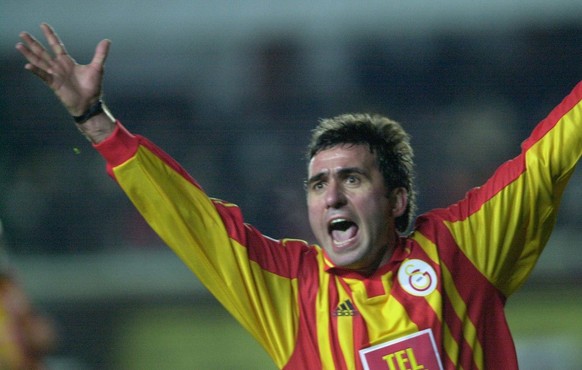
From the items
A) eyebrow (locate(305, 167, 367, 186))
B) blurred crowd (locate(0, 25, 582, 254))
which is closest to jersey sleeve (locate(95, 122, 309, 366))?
→ eyebrow (locate(305, 167, 367, 186))

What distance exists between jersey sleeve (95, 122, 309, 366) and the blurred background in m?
2.72

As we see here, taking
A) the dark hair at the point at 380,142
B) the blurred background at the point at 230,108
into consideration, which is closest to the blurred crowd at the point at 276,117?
the blurred background at the point at 230,108

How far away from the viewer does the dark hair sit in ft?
8.98

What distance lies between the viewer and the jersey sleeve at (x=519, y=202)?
2.62m

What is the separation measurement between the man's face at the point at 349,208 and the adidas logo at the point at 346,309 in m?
0.11

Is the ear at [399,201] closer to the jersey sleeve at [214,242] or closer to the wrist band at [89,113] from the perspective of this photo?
the jersey sleeve at [214,242]

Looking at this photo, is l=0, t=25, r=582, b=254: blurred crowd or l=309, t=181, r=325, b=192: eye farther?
l=0, t=25, r=582, b=254: blurred crowd

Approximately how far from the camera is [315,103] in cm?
573

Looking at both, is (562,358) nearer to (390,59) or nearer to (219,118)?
(390,59)

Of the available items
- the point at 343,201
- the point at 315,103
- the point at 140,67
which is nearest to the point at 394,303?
Result: the point at 343,201

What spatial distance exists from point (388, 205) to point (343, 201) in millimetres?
177

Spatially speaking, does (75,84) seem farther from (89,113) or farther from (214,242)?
(214,242)

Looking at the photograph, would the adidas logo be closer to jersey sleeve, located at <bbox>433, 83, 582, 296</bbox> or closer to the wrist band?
jersey sleeve, located at <bbox>433, 83, 582, 296</bbox>

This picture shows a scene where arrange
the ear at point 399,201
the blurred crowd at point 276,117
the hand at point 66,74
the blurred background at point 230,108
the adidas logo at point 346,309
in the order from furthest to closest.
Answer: the blurred crowd at point 276,117 < the blurred background at point 230,108 < the ear at point 399,201 < the adidas logo at point 346,309 < the hand at point 66,74
